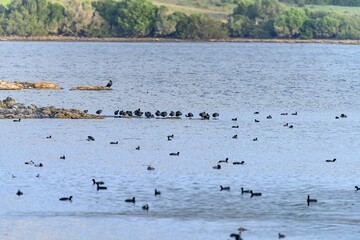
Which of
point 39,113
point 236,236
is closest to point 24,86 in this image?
point 39,113

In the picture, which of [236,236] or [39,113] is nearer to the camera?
[236,236]

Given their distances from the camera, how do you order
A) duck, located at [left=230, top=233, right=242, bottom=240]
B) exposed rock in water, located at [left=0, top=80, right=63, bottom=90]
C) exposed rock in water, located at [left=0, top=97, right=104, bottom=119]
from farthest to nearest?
exposed rock in water, located at [left=0, top=80, right=63, bottom=90], exposed rock in water, located at [left=0, top=97, right=104, bottom=119], duck, located at [left=230, top=233, right=242, bottom=240]

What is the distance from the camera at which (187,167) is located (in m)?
46.5

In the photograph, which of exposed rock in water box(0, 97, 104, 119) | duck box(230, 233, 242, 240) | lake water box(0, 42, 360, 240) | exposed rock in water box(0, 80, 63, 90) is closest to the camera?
duck box(230, 233, 242, 240)

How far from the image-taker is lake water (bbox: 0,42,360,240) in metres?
35.1

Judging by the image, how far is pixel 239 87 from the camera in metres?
98.8

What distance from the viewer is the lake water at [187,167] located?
35.1m

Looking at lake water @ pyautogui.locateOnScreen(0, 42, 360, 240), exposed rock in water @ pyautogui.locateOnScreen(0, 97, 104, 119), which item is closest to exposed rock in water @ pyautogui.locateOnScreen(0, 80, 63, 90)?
lake water @ pyautogui.locateOnScreen(0, 42, 360, 240)

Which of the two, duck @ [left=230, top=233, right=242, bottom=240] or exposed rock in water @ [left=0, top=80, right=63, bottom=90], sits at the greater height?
duck @ [left=230, top=233, right=242, bottom=240]

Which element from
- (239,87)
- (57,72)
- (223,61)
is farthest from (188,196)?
(223,61)

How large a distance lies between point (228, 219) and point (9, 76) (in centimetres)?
7615

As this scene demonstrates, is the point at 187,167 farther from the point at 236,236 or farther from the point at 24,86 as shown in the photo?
the point at 24,86

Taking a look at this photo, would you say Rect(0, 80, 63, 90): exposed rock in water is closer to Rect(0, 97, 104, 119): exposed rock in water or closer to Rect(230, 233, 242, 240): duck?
Rect(0, 97, 104, 119): exposed rock in water

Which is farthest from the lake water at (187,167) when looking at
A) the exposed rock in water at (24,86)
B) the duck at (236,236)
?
the exposed rock in water at (24,86)
